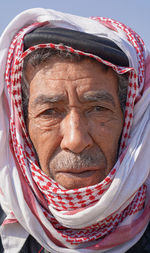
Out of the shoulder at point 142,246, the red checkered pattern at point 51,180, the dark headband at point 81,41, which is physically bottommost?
the shoulder at point 142,246

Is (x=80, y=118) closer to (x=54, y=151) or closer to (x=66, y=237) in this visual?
(x=54, y=151)

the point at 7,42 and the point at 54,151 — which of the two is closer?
the point at 54,151

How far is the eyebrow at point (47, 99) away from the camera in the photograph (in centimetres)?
268

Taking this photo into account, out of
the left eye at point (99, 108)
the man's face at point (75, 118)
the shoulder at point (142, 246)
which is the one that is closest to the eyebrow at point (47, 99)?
the man's face at point (75, 118)

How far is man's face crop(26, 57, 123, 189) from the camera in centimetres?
265

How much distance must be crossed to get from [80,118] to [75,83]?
0.27m

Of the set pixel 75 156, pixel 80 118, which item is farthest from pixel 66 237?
pixel 80 118

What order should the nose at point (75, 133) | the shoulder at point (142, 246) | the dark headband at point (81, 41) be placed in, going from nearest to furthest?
1. the nose at point (75, 133)
2. the dark headband at point (81, 41)
3. the shoulder at point (142, 246)

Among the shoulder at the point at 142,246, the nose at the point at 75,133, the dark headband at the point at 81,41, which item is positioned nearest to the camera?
the nose at the point at 75,133

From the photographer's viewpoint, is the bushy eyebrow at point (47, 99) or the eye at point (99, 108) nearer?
the bushy eyebrow at point (47, 99)

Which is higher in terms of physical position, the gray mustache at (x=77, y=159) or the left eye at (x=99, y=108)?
the left eye at (x=99, y=108)

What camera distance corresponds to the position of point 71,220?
2623mm

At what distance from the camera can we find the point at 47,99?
2711 millimetres

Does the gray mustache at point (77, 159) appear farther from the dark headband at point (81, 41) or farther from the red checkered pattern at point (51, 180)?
the dark headband at point (81, 41)
